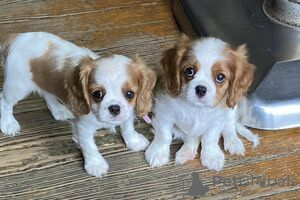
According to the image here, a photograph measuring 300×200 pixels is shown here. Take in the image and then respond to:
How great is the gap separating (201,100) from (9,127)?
2.97ft

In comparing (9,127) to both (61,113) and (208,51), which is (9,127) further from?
(208,51)

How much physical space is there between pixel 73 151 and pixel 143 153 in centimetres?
29

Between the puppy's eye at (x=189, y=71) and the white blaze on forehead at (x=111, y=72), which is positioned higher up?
the white blaze on forehead at (x=111, y=72)

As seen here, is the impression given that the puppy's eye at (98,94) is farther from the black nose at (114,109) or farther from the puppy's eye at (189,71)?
the puppy's eye at (189,71)

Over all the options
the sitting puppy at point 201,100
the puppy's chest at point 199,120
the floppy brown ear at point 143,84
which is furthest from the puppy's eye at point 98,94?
the puppy's chest at point 199,120

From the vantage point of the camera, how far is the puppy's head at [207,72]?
5.99 ft

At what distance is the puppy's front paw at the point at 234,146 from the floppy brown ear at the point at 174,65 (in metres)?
Answer: 0.42

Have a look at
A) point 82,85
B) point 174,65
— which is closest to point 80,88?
point 82,85

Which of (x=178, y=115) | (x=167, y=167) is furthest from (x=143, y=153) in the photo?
(x=178, y=115)

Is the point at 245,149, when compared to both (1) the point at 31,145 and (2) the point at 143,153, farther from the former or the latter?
(1) the point at 31,145

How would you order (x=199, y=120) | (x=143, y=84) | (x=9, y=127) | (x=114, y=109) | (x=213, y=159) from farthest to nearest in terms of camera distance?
(x=9, y=127) → (x=213, y=159) → (x=199, y=120) → (x=143, y=84) → (x=114, y=109)

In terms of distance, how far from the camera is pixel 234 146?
222 centimetres

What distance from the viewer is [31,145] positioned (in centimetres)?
227

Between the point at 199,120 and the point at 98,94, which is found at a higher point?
the point at 98,94
